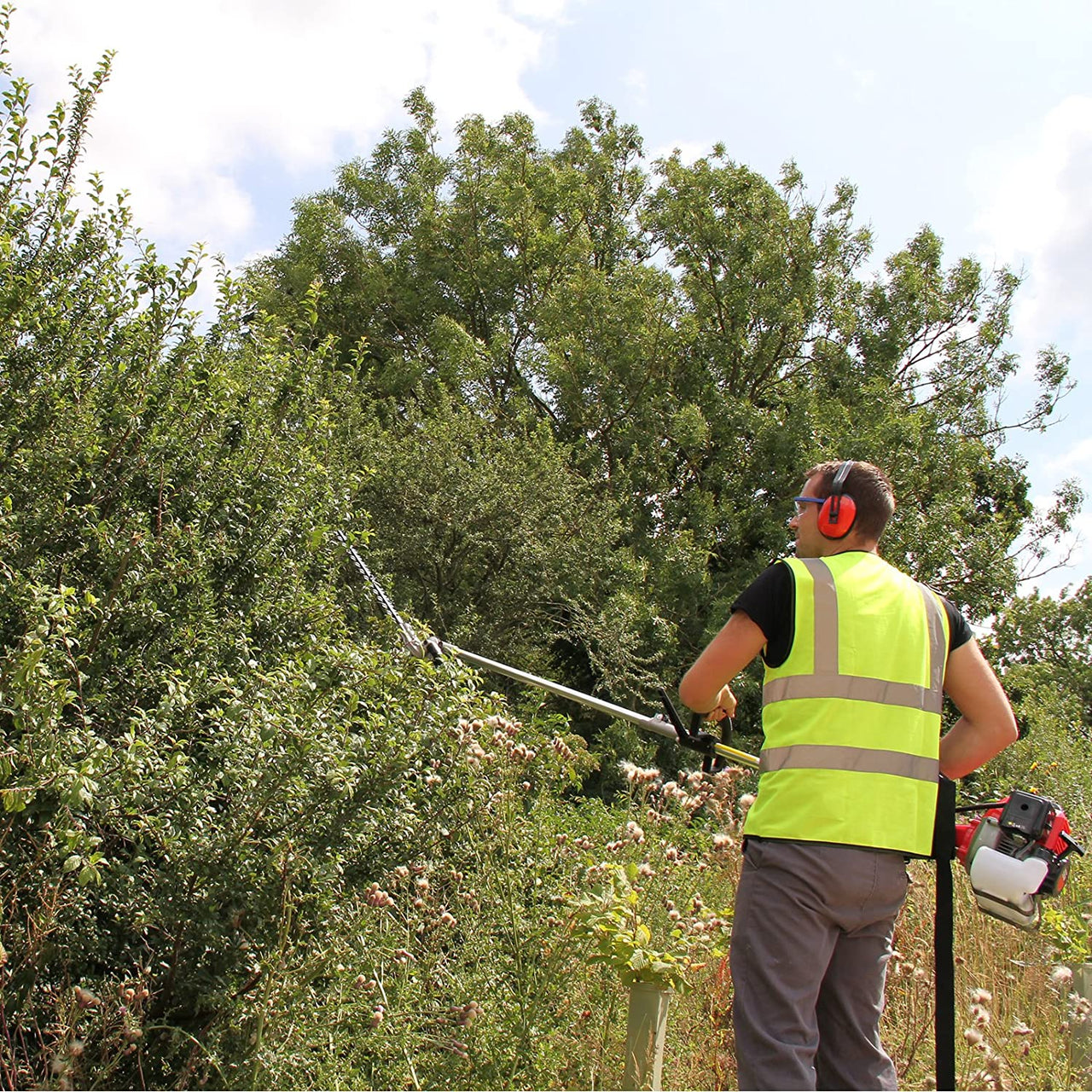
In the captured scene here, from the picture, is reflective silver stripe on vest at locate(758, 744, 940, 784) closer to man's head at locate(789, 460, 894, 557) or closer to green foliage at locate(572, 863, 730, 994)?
man's head at locate(789, 460, 894, 557)

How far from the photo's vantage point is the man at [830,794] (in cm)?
267

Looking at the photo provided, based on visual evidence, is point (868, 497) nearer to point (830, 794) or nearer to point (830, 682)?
point (830, 682)

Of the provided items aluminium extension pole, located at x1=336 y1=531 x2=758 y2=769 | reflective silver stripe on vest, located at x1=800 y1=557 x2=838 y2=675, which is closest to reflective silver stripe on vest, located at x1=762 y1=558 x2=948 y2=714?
reflective silver stripe on vest, located at x1=800 y1=557 x2=838 y2=675

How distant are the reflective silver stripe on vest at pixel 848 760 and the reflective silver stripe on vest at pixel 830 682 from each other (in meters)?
0.12

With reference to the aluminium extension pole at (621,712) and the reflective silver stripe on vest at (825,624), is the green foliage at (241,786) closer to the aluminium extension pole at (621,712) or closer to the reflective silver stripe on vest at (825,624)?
the aluminium extension pole at (621,712)

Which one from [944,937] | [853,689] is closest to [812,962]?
[944,937]

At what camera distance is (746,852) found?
9.31 ft

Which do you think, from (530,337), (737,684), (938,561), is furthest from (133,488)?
(530,337)

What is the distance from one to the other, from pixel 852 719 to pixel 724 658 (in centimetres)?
34

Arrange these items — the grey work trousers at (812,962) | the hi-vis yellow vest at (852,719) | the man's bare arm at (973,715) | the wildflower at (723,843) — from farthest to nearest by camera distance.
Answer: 1. the wildflower at (723,843)
2. the man's bare arm at (973,715)
3. the hi-vis yellow vest at (852,719)
4. the grey work trousers at (812,962)

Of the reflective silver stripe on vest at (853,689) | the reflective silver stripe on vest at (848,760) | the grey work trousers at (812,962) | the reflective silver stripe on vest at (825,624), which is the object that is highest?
the reflective silver stripe on vest at (825,624)

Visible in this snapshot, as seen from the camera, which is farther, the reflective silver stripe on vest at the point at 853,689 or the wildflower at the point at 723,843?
the wildflower at the point at 723,843

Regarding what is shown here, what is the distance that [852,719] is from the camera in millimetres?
2797

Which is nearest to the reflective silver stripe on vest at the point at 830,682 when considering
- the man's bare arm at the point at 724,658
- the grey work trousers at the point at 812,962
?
Result: the man's bare arm at the point at 724,658
